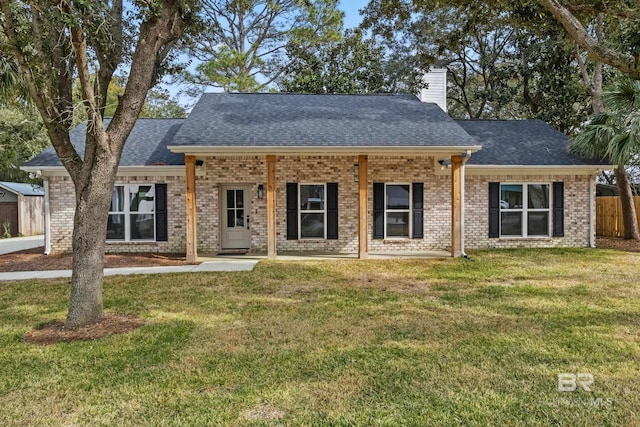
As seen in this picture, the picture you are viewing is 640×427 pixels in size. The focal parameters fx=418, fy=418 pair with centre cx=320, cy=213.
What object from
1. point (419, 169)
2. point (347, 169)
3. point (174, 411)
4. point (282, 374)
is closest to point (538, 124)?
point (419, 169)

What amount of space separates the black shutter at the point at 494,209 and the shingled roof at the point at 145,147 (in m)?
9.09

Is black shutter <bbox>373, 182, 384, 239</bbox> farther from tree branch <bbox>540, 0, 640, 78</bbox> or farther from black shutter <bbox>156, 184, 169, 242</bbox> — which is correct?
tree branch <bbox>540, 0, 640, 78</bbox>

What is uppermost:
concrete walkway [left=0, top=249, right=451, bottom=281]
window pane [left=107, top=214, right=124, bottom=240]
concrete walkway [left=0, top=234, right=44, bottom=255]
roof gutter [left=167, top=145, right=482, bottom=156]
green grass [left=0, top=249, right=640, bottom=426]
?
roof gutter [left=167, top=145, right=482, bottom=156]

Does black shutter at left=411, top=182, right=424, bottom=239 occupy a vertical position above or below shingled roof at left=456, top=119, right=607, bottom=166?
Result: below

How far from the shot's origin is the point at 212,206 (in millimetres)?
12008

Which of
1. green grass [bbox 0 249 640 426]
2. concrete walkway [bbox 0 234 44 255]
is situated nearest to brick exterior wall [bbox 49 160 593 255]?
concrete walkway [bbox 0 234 44 255]

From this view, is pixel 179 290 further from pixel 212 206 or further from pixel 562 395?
pixel 562 395

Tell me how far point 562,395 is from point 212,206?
33.3 feet

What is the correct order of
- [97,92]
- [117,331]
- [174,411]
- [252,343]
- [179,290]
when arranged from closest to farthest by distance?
1. [174,411]
2. [252,343]
3. [117,331]
4. [97,92]
5. [179,290]

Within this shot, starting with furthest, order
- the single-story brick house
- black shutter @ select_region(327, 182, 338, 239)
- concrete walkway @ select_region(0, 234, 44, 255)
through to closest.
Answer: concrete walkway @ select_region(0, 234, 44, 255), black shutter @ select_region(327, 182, 338, 239), the single-story brick house

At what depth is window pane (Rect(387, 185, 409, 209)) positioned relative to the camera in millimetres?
12258

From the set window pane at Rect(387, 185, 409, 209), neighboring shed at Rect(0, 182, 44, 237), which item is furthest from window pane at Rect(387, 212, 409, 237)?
neighboring shed at Rect(0, 182, 44, 237)

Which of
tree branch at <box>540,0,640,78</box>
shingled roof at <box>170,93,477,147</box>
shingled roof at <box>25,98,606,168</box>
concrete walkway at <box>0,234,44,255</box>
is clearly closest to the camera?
tree branch at <box>540,0,640,78</box>

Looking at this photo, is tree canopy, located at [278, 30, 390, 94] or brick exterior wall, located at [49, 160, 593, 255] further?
tree canopy, located at [278, 30, 390, 94]
